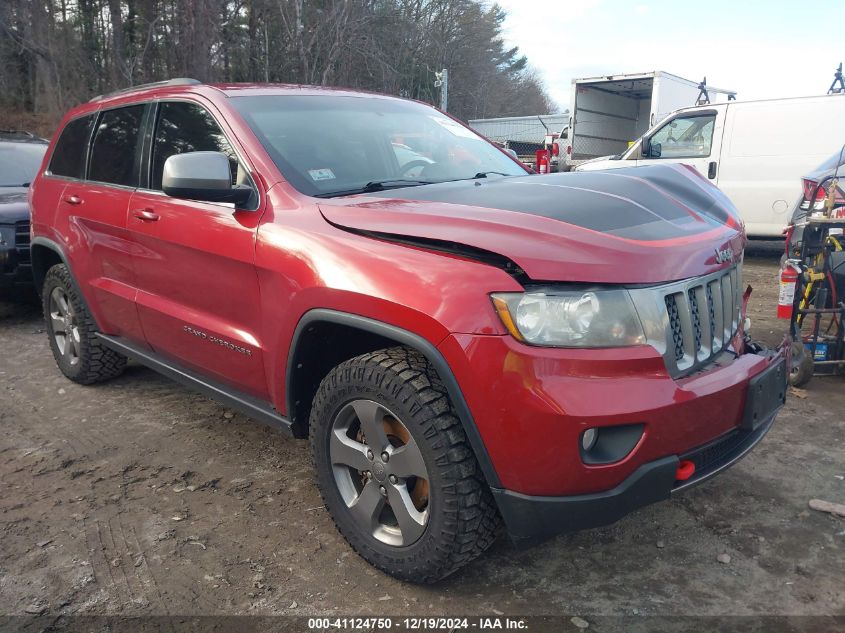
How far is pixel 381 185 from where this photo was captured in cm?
286

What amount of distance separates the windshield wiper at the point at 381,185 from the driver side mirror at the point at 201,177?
36 cm

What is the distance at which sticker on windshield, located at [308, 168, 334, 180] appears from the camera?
2.79 meters

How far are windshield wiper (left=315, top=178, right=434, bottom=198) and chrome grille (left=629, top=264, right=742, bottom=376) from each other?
4.11ft

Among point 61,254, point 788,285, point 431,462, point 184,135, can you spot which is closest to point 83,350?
point 61,254

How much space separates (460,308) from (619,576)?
1.22 metres

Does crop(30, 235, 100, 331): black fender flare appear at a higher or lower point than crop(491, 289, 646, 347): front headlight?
lower

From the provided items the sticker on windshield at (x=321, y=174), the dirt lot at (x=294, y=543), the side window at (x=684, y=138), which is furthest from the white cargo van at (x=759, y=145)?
the sticker on windshield at (x=321, y=174)

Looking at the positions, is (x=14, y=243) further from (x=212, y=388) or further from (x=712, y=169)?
(x=712, y=169)

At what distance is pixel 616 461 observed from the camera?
1934 mm

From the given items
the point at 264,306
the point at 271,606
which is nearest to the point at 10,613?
the point at 271,606

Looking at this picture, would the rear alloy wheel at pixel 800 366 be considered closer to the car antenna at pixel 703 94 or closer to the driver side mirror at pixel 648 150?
the driver side mirror at pixel 648 150

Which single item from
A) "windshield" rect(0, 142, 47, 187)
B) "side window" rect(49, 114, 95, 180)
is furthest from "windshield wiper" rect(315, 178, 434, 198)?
"windshield" rect(0, 142, 47, 187)

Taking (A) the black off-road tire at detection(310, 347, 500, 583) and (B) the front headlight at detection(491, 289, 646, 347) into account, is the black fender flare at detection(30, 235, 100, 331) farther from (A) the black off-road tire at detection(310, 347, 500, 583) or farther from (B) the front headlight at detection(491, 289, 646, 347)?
(B) the front headlight at detection(491, 289, 646, 347)

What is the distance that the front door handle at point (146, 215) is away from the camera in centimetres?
323
